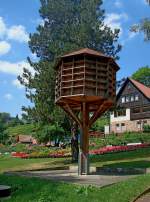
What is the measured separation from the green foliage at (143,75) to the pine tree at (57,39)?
76160 mm

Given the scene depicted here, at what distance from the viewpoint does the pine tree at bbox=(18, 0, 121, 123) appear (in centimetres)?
3294

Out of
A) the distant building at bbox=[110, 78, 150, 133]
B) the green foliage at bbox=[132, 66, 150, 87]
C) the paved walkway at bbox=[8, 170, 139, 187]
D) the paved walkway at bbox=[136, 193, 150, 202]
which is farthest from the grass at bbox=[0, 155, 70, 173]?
the green foliage at bbox=[132, 66, 150, 87]

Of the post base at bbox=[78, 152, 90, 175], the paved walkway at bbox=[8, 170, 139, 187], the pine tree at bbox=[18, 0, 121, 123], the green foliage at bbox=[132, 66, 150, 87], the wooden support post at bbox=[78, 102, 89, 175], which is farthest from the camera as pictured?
the green foliage at bbox=[132, 66, 150, 87]

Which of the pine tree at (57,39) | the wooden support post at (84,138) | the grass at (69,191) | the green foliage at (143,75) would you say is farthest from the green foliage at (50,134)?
the green foliage at (143,75)

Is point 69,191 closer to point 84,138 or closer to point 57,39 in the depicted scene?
point 84,138

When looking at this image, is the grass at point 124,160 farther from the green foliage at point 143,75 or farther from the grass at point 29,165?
the green foliage at point 143,75

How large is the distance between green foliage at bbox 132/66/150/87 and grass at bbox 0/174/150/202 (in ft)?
319

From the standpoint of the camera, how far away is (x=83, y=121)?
21.8 metres

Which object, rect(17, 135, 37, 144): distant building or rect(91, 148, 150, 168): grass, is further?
rect(17, 135, 37, 144): distant building

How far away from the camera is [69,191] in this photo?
13.8 meters

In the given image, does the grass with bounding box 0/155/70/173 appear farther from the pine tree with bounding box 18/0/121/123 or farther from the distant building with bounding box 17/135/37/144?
the distant building with bounding box 17/135/37/144

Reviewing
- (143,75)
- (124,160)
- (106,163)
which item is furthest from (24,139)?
(106,163)

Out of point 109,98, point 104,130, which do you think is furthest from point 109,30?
point 104,130

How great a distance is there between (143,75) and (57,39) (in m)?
79.8
